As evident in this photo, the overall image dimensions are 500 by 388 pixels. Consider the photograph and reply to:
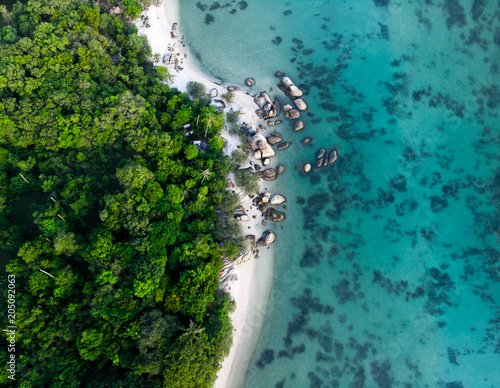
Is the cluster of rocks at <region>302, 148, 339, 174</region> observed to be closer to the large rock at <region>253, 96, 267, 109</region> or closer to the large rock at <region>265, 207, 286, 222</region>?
the large rock at <region>265, 207, 286, 222</region>

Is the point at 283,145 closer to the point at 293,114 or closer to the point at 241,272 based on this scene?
the point at 293,114

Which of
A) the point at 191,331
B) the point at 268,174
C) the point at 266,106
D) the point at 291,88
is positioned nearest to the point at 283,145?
the point at 268,174

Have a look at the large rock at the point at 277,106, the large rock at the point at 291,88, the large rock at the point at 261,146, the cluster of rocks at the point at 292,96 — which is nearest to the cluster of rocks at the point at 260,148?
the large rock at the point at 261,146

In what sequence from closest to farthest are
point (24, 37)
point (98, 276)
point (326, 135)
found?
point (98, 276) → point (24, 37) → point (326, 135)

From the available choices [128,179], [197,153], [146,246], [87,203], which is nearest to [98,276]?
[146,246]

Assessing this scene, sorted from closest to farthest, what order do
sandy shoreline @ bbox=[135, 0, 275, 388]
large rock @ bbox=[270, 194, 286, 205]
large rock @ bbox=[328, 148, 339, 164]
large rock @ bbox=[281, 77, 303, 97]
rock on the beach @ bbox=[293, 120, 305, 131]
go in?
sandy shoreline @ bbox=[135, 0, 275, 388]
large rock @ bbox=[270, 194, 286, 205]
large rock @ bbox=[328, 148, 339, 164]
rock on the beach @ bbox=[293, 120, 305, 131]
large rock @ bbox=[281, 77, 303, 97]

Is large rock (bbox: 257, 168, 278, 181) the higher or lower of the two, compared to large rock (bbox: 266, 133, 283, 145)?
lower

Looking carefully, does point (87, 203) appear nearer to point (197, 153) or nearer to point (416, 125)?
point (197, 153)

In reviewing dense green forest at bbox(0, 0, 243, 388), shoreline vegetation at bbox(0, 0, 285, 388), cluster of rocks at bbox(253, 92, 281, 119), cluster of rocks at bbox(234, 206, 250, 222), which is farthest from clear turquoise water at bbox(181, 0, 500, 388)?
dense green forest at bbox(0, 0, 243, 388)
